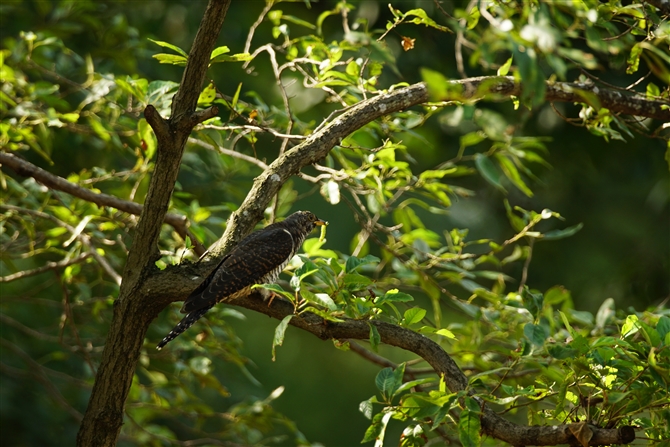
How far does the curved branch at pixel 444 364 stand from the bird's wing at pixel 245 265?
0.25 m

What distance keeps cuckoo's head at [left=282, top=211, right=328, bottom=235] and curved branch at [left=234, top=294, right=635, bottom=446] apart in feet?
3.53

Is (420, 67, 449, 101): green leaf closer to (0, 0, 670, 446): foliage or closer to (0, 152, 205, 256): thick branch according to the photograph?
(0, 0, 670, 446): foliage

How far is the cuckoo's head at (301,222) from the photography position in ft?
11.4

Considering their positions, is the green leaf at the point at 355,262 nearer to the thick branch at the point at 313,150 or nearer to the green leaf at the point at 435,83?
the thick branch at the point at 313,150

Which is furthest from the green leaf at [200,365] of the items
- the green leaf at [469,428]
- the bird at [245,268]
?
the green leaf at [469,428]

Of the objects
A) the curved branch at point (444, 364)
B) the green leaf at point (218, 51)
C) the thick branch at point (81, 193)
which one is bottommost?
the curved branch at point (444, 364)

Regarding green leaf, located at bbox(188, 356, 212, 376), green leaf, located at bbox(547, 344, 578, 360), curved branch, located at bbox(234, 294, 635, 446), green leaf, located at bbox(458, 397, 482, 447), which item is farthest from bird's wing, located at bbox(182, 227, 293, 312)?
green leaf, located at bbox(547, 344, 578, 360)

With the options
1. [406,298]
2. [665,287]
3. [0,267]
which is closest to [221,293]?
[406,298]

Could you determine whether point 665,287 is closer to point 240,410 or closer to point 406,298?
point 240,410

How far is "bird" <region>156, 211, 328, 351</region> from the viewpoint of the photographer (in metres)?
2.54

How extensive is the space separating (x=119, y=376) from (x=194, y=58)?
3.27 ft

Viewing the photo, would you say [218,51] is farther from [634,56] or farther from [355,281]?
[634,56]

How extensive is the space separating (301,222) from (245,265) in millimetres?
906

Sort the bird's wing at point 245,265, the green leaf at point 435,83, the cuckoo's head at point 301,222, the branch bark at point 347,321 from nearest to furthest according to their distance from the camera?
the green leaf at point 435,83 → the branch bark at point 347,321 → the bird's wing at point 245,265 → the cuckoo's head at point 301,222
